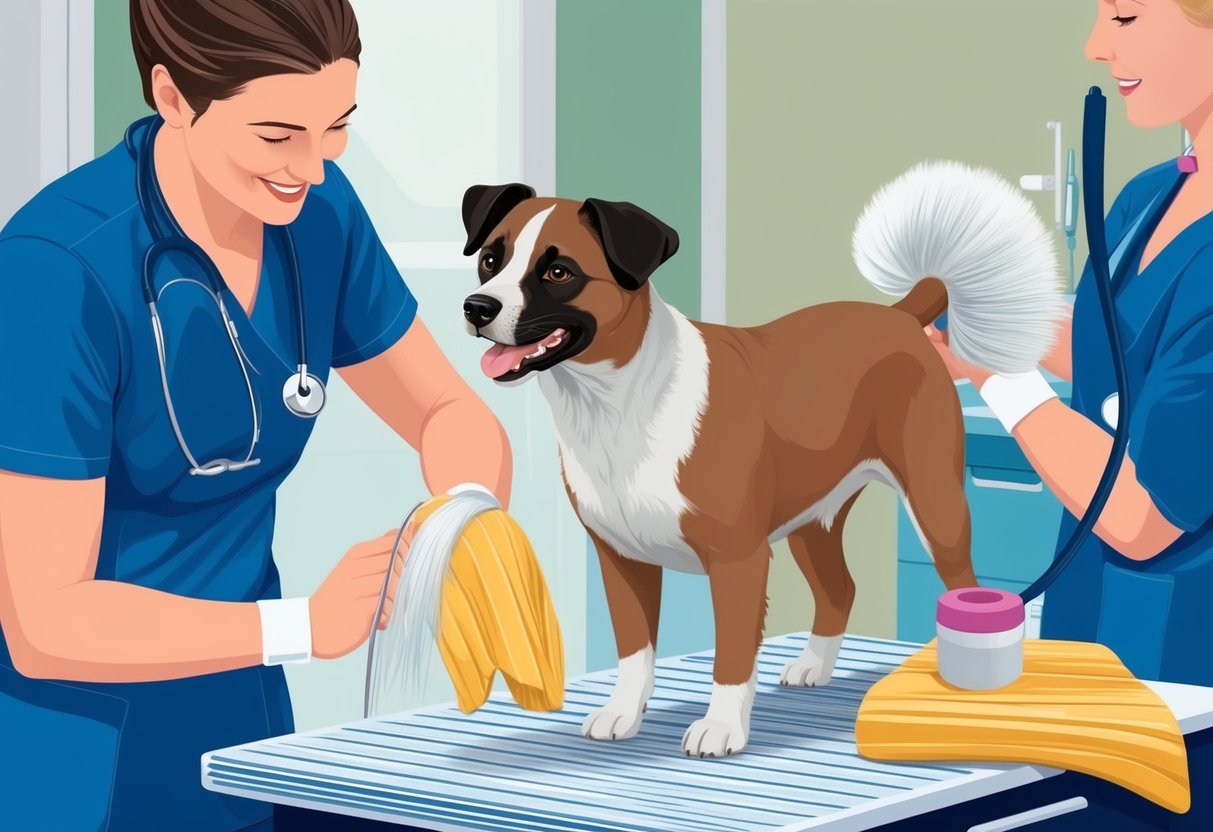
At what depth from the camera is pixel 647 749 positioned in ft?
4.77

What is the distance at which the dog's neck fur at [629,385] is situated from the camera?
1434 millimetres

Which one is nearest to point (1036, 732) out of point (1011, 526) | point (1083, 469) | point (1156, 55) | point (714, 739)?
point (714, 739)

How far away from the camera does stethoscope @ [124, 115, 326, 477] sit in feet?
5.11

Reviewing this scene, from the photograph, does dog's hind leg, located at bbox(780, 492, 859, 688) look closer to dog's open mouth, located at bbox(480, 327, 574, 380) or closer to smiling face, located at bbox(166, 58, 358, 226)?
dog's open mouth, located at bbox(480, 327, 574, 380)

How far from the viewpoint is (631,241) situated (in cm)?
141

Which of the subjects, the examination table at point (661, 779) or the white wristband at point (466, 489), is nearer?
the examination table at point (661, 779)

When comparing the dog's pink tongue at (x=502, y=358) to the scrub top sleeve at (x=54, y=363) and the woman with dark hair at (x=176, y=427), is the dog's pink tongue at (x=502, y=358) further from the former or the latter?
the scrub top sleeve at (x=54, y=363)

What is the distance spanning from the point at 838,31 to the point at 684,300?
731 millimetres

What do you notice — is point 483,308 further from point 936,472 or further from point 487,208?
point 936,472

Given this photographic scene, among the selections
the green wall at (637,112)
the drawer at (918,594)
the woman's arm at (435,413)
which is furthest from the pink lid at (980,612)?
the green wall at (637,112)

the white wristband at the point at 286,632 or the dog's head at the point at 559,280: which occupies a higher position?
the dog's head at the point at 559,280

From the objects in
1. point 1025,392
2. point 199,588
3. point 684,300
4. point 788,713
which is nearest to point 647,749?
point 788,713

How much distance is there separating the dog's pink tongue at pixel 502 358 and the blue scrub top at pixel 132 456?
1.18 feet

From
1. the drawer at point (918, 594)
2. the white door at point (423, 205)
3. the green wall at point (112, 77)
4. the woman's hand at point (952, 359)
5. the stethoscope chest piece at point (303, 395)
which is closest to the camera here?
the stethoscope chest piece at point (303, 395)
